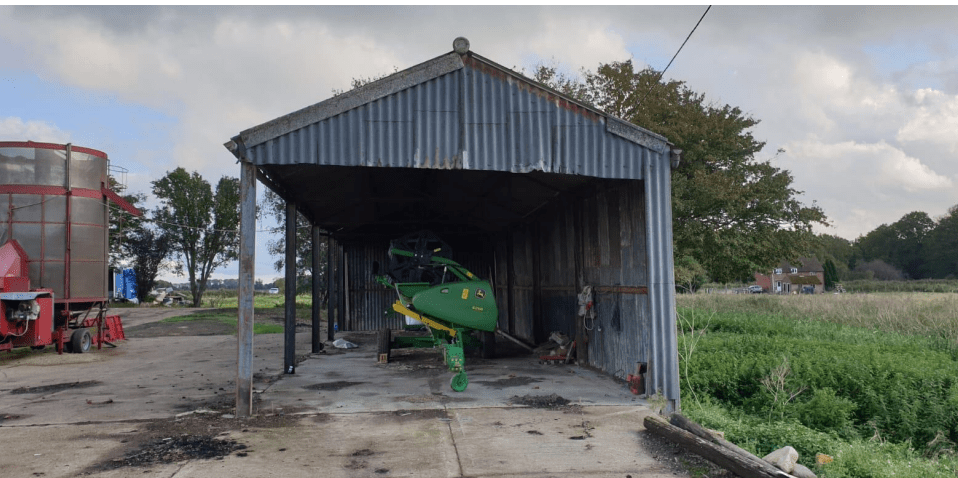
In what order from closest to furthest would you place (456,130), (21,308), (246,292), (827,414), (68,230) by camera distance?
(827,414) < (246,292) < (456,130) < (21,308) < (68,230)

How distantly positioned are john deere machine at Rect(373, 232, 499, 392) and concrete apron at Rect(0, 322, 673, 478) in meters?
0.52

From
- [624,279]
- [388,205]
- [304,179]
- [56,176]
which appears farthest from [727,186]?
[56,176]

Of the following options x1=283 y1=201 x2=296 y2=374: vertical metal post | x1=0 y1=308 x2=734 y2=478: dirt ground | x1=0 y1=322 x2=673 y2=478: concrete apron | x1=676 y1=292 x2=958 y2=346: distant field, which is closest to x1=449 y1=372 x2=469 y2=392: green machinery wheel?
x1=0 y1=322 x2=673 y2=478: concrete apron

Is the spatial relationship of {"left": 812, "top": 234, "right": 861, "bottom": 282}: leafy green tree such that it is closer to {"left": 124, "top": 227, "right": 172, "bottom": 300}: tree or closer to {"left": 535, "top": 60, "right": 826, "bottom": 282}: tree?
{"left": 535, "top": 60, "right": 826, "bottom": 282}: tree

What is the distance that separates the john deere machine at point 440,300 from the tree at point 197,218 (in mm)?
38474

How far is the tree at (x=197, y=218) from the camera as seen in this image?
Result: 47594 mm

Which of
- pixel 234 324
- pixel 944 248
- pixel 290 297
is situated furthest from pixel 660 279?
pixel 944 248

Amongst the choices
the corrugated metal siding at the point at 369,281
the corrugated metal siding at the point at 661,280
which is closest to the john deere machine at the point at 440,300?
the corrugated metal siding at the point at 661,280

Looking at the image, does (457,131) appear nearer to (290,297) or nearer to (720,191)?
(290,297)

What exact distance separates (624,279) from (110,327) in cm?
1479

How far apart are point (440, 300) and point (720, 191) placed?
15.9 m

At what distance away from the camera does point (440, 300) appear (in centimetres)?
1002

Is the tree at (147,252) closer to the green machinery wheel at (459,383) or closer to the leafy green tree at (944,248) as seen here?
the green machinery wheel at (459,383)

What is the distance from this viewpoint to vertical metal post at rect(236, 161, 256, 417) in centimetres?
747
